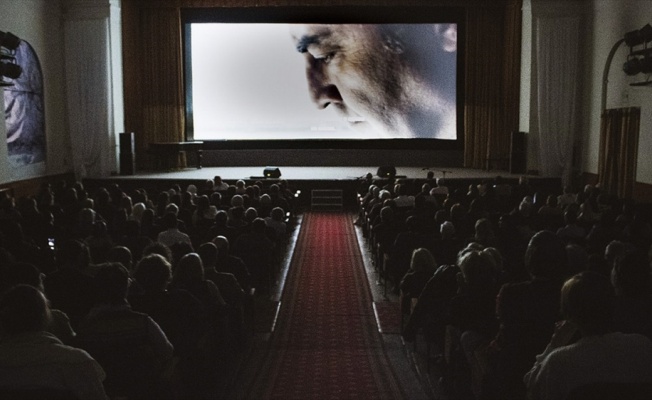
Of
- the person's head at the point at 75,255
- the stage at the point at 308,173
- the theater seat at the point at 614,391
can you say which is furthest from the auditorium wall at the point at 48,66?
the theater seat at the point at 614,391

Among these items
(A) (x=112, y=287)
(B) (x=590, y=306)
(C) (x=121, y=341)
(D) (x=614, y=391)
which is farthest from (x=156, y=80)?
(D) (x=614, y=391)

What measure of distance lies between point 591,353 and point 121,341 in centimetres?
229

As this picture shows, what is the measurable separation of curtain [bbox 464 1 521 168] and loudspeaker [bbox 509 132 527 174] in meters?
1.35

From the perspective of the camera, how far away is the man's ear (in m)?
21.4

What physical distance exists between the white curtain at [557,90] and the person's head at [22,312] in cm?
1652

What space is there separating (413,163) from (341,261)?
11239 mm

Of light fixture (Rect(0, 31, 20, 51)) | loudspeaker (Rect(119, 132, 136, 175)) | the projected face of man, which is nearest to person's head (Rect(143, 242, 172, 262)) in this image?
light fixture (Rect(0, 31, 20, 51))

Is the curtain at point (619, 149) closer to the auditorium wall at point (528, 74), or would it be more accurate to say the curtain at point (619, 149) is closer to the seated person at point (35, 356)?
the auditorium wall at point (528, 74)

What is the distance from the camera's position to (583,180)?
1766cm

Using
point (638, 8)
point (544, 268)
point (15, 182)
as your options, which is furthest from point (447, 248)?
point (15, 182)

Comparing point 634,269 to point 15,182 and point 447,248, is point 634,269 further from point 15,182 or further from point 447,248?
point 15,182

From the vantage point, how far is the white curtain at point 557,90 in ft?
59.7

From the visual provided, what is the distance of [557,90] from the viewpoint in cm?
1850

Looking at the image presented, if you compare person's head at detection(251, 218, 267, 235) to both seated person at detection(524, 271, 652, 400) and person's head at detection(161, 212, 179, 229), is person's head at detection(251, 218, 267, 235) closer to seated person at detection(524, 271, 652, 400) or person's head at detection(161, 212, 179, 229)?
person's head at detection(161, 212, 179, 229)
